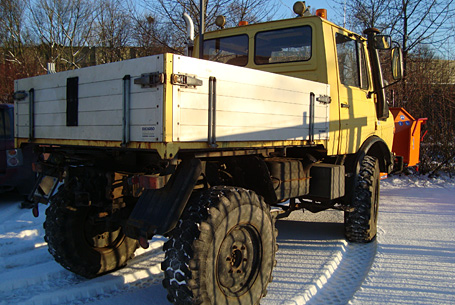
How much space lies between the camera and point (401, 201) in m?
7.89

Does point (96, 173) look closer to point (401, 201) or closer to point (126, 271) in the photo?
point (126, 271)

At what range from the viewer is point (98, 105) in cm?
306

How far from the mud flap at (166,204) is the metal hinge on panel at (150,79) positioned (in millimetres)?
650

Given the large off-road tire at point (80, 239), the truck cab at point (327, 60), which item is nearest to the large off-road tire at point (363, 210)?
the truck cab at point (327, 60)

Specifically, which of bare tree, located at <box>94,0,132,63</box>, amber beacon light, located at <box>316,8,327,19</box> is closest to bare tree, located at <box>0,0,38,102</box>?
bare tree, located at <box>94,0,132,63</box>

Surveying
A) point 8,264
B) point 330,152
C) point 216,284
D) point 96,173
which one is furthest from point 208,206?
point 8,264

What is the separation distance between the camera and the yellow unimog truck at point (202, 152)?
8.85 ft

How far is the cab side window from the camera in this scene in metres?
4.88

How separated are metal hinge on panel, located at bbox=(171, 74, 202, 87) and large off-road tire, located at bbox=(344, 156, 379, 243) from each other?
3122 mm

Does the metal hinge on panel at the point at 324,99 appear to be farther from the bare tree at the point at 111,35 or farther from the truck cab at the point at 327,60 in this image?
the bare tree at the point at 111,35

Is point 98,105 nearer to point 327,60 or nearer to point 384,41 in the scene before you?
point 327,60

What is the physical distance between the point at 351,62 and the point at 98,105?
11.5 feet

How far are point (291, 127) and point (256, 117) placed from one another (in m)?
0.59

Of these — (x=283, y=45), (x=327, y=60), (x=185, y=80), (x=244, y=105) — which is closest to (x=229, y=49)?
(x=283, y=45)
